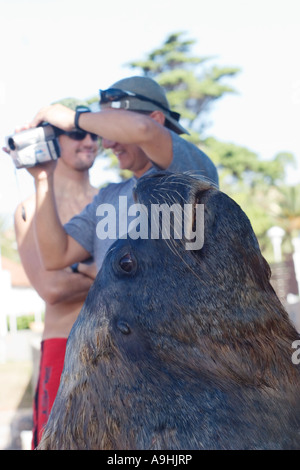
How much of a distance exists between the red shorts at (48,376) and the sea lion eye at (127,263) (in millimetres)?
1874

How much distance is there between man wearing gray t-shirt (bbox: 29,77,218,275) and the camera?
2.45 m

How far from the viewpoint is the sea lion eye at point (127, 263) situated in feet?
4.43

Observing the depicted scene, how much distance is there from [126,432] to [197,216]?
468 mm

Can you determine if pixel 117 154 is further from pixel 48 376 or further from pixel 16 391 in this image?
pixel 16 391

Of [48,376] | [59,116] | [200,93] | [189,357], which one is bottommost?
[48,376]

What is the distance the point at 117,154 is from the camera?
2.82 meters

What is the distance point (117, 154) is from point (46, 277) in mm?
869

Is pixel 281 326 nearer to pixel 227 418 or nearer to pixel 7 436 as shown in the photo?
pixel 227 418

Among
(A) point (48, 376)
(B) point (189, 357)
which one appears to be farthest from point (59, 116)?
(B) point (189, 357)

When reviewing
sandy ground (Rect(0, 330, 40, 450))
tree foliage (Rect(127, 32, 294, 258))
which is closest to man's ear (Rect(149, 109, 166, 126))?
sandy ground (Rect(0, 330, 40, 450))

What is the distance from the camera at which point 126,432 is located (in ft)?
3.97

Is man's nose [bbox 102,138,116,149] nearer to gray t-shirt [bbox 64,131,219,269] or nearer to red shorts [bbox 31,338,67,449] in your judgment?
gray t-shirt [bbox 64,131,219,269]
